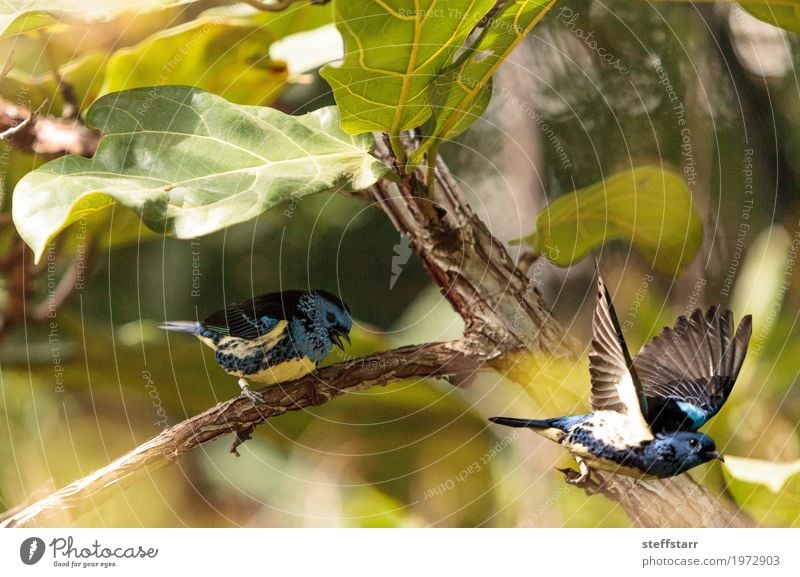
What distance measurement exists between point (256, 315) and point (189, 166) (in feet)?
0.36

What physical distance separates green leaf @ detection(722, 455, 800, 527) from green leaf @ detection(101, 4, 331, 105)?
1.35 feet

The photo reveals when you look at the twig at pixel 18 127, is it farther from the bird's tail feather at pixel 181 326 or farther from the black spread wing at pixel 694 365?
the black spread wing at pixel 694 365

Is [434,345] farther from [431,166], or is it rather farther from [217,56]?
[217,56]

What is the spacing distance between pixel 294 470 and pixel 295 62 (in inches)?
11.0

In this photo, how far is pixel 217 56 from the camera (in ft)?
1.57

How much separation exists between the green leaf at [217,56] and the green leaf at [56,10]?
2 cm

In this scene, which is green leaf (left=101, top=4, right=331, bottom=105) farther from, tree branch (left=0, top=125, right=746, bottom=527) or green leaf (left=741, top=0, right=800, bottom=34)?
green leaf (left=741, top=0, right=800, bottom=34)

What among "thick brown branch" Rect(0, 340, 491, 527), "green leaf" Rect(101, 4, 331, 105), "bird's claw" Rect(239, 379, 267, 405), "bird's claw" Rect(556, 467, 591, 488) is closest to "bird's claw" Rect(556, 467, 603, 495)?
"bird's claw" Rect(556, 467, 591, 488)

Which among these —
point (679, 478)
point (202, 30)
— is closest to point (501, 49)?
point (202, 30)

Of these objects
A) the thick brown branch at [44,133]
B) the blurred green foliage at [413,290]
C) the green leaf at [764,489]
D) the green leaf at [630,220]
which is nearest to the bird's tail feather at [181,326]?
the blurred green foliage at [413,290]

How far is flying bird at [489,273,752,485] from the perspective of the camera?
1.49 ft

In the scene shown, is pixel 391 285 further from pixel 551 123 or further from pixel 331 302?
pixel 551 123

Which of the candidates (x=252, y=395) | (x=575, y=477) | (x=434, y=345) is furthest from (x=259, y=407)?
(x=575, y=477)
